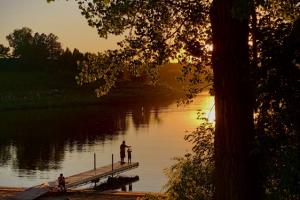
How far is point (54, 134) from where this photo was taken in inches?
3570

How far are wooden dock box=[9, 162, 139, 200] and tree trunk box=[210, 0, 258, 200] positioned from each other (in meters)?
22.6

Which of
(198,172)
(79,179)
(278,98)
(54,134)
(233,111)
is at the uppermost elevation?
(278,98)

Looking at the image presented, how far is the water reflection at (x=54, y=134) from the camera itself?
66.6 m

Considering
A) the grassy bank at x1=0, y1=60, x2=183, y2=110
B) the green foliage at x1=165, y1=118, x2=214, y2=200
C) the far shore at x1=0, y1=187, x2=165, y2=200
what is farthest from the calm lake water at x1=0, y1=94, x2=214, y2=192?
the grassy bank at x1=0, y1=60, x2=183, y2=110

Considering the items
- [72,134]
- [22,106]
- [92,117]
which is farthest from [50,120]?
[22,106]

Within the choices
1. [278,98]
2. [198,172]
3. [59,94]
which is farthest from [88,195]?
[59,94]

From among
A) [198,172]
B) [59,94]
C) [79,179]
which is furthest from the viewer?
[59,94]

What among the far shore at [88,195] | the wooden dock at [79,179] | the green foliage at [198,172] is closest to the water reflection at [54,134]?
the wooden dock at [79,179]

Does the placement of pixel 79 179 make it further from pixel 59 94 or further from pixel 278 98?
pixel 59 94

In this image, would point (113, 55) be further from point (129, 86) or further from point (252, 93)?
point (129, 86)

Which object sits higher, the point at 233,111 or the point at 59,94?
the point at 59,94

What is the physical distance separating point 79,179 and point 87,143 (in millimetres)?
35021

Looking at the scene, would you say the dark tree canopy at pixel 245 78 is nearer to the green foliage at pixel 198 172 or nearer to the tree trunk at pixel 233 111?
the tree trunk at pixel 233 111

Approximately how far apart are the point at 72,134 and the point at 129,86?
354ft
